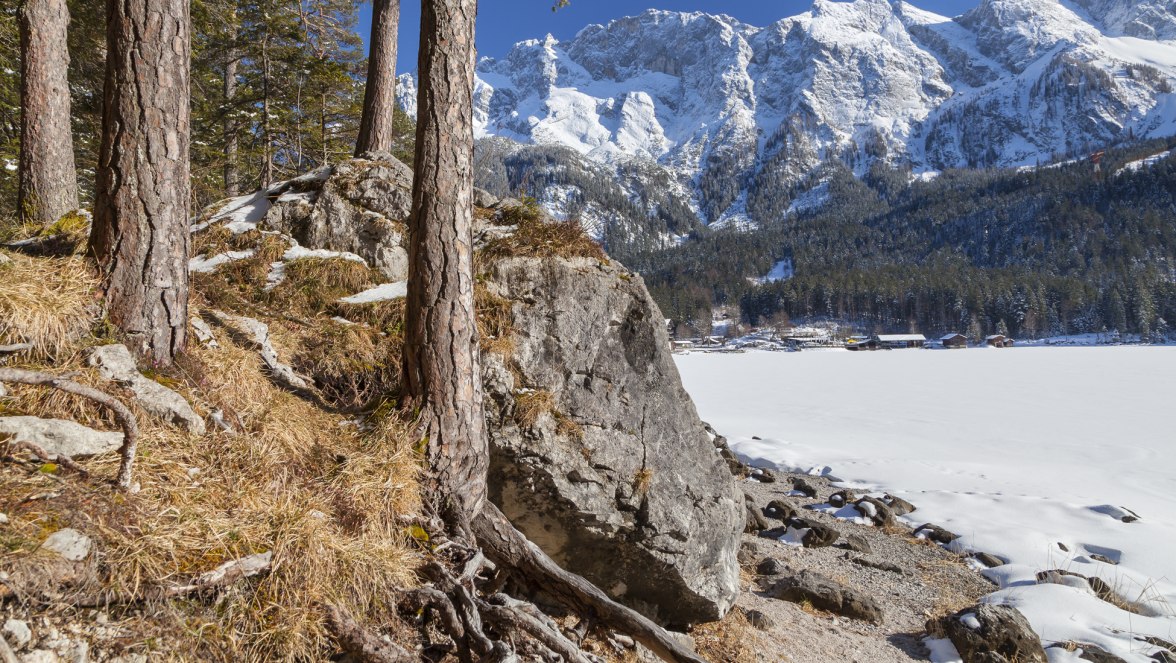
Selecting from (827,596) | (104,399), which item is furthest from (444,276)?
(827,596)

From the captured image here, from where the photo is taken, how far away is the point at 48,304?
116 inches

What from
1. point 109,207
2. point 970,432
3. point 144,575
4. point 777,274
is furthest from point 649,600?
point 777,274

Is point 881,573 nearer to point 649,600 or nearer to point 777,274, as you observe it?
point 649,600

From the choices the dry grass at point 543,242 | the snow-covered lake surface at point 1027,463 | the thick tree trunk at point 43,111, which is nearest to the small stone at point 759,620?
the snow-covered lake surface at point 1027,463

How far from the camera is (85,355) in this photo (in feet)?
9.66

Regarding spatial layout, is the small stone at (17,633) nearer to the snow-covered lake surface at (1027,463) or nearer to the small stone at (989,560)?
the snow-covered lake surface at (1027,463)

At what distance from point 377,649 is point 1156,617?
7738 mm

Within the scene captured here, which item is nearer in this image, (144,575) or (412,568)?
(144,575)

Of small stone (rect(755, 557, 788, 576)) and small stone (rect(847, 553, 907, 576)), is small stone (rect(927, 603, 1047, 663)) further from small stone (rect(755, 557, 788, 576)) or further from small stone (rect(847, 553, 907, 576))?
small stone (rect(847, 553, 907, 576))

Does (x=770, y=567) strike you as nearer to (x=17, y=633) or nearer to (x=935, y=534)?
(x=935, y=534)

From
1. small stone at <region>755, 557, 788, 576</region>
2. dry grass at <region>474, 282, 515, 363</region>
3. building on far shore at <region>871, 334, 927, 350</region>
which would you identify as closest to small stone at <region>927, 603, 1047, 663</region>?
small stone at <region>755, 557, 788, 576</region>

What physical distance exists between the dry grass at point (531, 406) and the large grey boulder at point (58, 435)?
2511 mm

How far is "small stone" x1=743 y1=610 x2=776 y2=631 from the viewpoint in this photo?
207 inches

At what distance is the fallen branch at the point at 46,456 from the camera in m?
2.23
